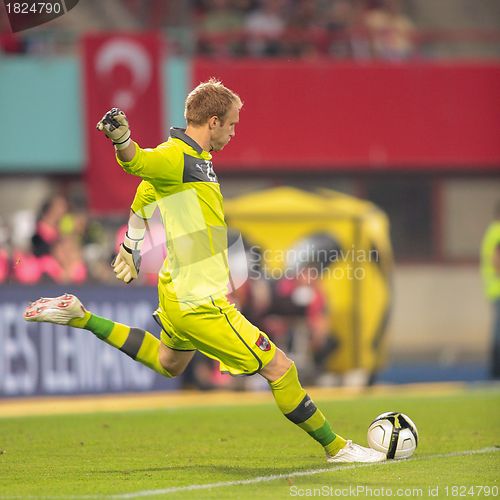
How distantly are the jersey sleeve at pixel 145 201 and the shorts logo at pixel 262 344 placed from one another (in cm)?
104

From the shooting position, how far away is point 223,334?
26.7ft

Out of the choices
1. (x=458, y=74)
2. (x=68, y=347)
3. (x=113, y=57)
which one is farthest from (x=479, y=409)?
(x=458, y=74)

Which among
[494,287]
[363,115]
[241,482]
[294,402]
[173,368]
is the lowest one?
[241,482]

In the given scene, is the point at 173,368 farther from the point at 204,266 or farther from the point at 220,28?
the point at 220,28

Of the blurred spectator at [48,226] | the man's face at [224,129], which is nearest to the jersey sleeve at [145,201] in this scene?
the man's face at [224,129]

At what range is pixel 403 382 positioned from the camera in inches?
696

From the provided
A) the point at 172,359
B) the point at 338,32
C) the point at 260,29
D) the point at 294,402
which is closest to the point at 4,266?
the point at 172,359

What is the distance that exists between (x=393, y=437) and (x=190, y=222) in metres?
2.04

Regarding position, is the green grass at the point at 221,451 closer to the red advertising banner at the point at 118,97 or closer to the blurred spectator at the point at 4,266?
the blurred spectator at the point at 4,266

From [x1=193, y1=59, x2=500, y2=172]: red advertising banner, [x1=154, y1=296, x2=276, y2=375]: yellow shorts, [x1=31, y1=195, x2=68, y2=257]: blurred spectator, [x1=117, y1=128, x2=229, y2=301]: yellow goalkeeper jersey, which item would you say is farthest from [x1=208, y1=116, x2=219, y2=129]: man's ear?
[x1=193, y1=59, x2=500, y2=172]: red advertising banner

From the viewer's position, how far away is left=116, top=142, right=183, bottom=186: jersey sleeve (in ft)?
24.9

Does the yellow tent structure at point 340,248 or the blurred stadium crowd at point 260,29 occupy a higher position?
the blurred stadium crowd at point 260,29

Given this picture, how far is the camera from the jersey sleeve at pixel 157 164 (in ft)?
24.9

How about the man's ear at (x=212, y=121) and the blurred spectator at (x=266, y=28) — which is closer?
the man's ear at (x=212, y=121)
